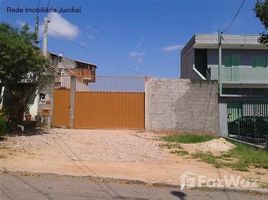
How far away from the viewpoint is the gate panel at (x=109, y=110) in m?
24.5

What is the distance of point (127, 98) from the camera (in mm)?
24734

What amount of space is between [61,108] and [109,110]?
2506 mm

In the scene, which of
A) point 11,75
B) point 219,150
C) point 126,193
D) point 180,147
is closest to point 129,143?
point 180,147

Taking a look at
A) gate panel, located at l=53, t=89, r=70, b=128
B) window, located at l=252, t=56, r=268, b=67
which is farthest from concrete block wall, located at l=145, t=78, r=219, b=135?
window, located at l=252, t=56, r=268, b=67

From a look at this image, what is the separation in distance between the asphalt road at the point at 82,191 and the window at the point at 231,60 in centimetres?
2616

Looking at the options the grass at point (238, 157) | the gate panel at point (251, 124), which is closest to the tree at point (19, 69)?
the grass at point (238, 157)

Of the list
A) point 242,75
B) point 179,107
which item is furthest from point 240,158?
point 242,75

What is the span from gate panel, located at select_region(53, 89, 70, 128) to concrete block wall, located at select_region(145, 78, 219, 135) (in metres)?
4.13

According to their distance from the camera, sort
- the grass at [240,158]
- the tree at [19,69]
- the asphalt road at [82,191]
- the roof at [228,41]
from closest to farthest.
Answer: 1. the asphalt road at [82,191]
2. the grass at [240,158]
3. the tree at [19,69]
4. the roof at [228,41]

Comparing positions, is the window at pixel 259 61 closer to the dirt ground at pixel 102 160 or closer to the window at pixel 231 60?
the window at pixel 231 60

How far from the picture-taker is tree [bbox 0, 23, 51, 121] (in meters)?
16.7

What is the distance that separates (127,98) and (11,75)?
8.27 meters

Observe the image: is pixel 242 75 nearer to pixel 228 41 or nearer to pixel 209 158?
pixel 228 41

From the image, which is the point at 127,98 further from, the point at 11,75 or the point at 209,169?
the point at 209,169
